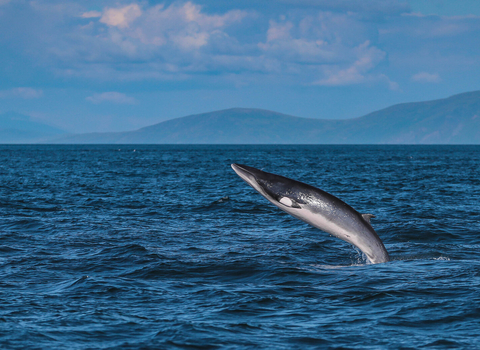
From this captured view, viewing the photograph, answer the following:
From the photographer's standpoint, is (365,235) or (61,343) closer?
(61,343)

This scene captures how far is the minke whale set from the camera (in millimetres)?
12719

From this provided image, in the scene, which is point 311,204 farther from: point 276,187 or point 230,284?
point 230,284

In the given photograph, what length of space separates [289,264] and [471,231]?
9.91 metres

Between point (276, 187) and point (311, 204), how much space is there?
0.90 metres

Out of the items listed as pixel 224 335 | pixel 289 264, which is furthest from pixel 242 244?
pixel 224 335

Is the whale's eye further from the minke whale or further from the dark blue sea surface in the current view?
the dark blue sea surface

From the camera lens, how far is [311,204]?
42.4 feet

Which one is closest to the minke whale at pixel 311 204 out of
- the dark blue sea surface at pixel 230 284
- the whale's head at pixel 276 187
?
the whale's head at pixel 276 187

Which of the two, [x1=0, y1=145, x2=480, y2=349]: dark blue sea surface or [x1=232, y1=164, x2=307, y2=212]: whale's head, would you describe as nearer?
[x1=0, y1=145, x2=480, y2=349]: dark blue sea surface

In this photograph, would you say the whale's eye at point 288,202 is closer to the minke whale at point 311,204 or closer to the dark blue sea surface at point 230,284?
the minke whale at point 311,204

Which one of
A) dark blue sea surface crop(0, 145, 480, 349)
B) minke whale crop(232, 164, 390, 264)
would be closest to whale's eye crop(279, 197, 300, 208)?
minke whale crop(232, 164, 390, 264)

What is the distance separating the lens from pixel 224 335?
10117mm

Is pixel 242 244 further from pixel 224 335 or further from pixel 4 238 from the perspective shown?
pixel 224 335

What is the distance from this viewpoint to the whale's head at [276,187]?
1270cm
